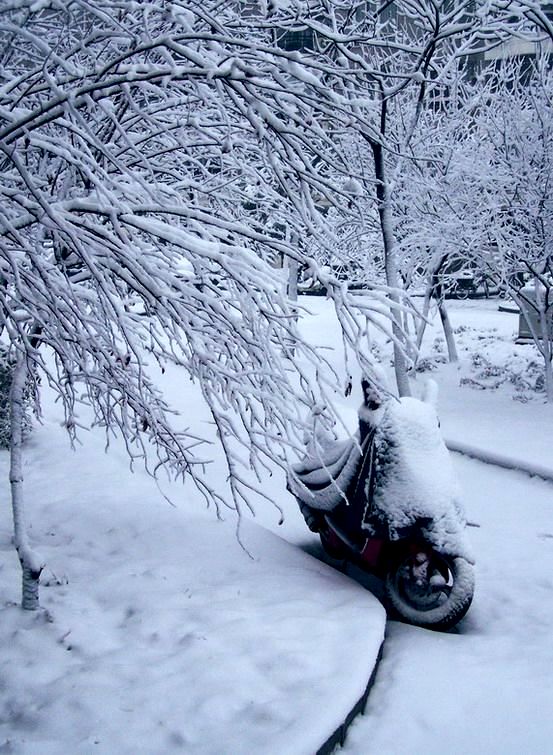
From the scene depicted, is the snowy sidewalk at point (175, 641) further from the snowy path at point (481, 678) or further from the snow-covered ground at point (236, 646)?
the snowy path at point (481, 678)

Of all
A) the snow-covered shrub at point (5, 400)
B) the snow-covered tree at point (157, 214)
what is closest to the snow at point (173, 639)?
the snow-covered tree at point (157, 214)

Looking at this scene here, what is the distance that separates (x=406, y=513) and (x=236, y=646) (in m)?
1.29

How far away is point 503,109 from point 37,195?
36.7 ft

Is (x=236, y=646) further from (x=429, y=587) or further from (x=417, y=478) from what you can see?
(x=417, y=478)

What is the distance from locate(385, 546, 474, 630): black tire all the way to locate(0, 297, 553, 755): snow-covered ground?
114mm

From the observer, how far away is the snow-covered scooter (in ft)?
13.5

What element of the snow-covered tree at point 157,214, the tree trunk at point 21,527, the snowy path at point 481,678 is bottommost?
the snowy path at point 481,678

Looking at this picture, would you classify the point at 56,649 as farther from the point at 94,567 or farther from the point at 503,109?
the point at 503,109

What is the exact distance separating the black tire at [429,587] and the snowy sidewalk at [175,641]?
0.71 feet

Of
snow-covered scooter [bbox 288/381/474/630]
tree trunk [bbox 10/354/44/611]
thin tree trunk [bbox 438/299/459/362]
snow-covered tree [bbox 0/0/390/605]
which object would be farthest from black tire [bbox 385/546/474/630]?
thin tree trunk [bbox 438/299/459/362]

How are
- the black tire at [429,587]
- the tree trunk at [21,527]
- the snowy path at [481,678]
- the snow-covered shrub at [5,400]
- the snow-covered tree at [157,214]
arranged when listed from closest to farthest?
the snow-covered tree at [157,214], the snowy path at [481,678], the tree trunk at [21,527], the black tire at [429,587], the snow-covered shrub at [5,400]

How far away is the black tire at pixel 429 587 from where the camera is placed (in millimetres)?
4070

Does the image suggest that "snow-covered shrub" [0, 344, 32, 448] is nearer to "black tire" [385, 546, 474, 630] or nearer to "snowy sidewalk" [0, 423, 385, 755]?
"snowy sidewalk" [0, 423, 385, 755]

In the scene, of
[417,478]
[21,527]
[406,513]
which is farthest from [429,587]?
[21,527]
